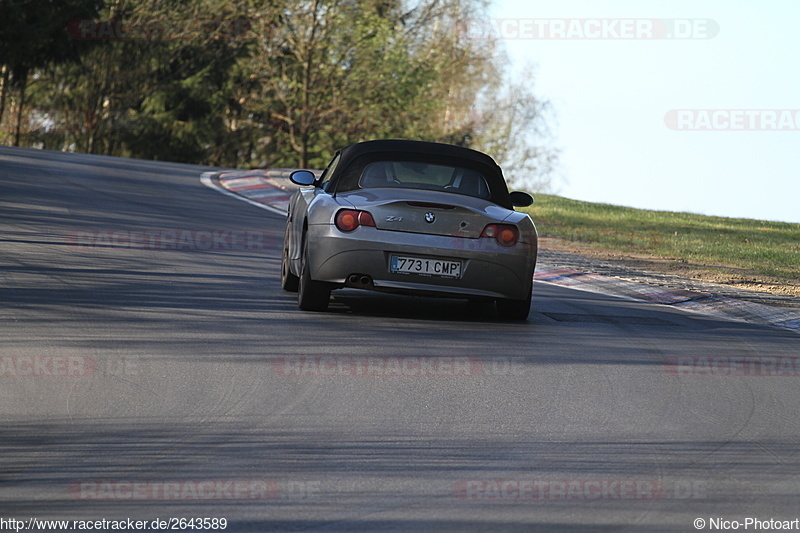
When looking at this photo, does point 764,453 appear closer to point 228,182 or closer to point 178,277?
point 178,277

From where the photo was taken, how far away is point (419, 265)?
28.6ft

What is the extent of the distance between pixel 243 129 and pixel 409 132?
10.9 m

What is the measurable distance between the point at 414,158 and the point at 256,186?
43.3 ft

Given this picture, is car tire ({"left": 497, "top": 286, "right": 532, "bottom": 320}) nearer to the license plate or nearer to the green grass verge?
the license plate

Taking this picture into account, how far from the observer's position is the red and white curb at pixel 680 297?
11.2 meters

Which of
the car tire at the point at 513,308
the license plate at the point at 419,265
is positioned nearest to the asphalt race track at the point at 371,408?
the car tire at the point at 513,308

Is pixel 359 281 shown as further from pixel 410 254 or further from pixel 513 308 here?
pixel 513 308

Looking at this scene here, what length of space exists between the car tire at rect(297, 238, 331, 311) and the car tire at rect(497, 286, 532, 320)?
155 centimetres

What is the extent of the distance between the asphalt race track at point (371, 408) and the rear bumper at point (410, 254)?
379mm

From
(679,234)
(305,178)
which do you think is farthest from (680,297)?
(679,234)

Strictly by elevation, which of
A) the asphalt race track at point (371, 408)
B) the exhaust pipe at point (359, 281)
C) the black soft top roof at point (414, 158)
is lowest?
the asphalt race track at point (371, 408)

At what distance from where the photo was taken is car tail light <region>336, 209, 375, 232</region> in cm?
877

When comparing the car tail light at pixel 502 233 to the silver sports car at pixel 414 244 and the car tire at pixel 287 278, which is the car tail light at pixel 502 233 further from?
the car tire at pixel 287 278

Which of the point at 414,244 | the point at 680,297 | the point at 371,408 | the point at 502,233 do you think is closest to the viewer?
the point at 371,408
